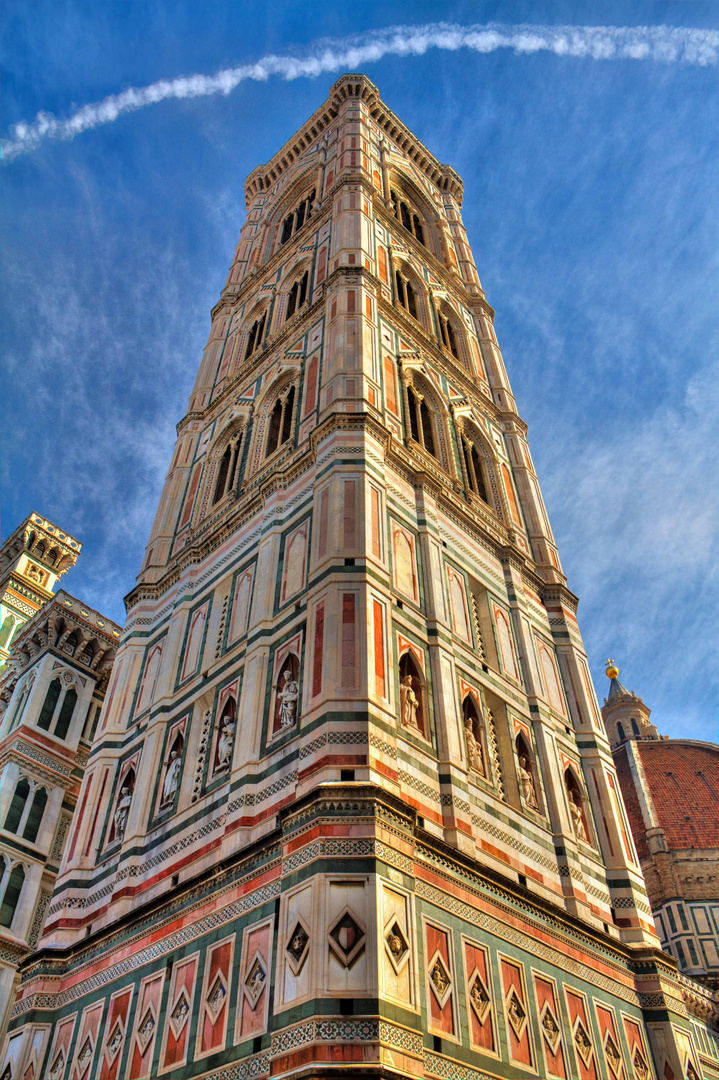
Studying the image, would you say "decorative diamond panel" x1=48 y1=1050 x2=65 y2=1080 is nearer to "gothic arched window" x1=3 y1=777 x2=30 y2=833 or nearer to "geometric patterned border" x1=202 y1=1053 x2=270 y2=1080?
"geometric patterned border" x1=202 y1=1053 x2=270 y2=1080

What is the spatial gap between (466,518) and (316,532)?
389 centimetres

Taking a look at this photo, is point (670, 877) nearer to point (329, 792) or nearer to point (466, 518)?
point (466, 518)

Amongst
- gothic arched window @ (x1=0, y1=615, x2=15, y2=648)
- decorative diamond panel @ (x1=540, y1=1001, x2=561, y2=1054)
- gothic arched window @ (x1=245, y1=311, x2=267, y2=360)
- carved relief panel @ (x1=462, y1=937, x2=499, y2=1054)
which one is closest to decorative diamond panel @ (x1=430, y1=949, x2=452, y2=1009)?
carved relief panel @ (x1=462, y1=937, x2=499, y2=1054)

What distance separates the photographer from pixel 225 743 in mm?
11930

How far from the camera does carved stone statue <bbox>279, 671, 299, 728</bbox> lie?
35.8 ft

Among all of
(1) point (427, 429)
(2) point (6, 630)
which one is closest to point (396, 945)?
(1) point (427, 429)

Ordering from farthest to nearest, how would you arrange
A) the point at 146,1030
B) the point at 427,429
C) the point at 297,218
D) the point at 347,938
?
the point at 297,218 → the point at 427,429 → the point at 146,1030 → the point at 347,938

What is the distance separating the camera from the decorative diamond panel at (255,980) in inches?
338

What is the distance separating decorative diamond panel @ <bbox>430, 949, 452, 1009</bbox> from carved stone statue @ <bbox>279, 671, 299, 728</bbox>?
10.4 ft

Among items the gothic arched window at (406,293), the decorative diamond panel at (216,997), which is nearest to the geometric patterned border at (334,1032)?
the decorative diamond panel at (216,997)

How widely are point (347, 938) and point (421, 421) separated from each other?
35.7ft

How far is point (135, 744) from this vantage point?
13859 mm

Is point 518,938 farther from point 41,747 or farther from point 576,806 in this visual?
point 41,747

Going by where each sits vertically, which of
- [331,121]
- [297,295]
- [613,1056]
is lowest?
[613,1056]
